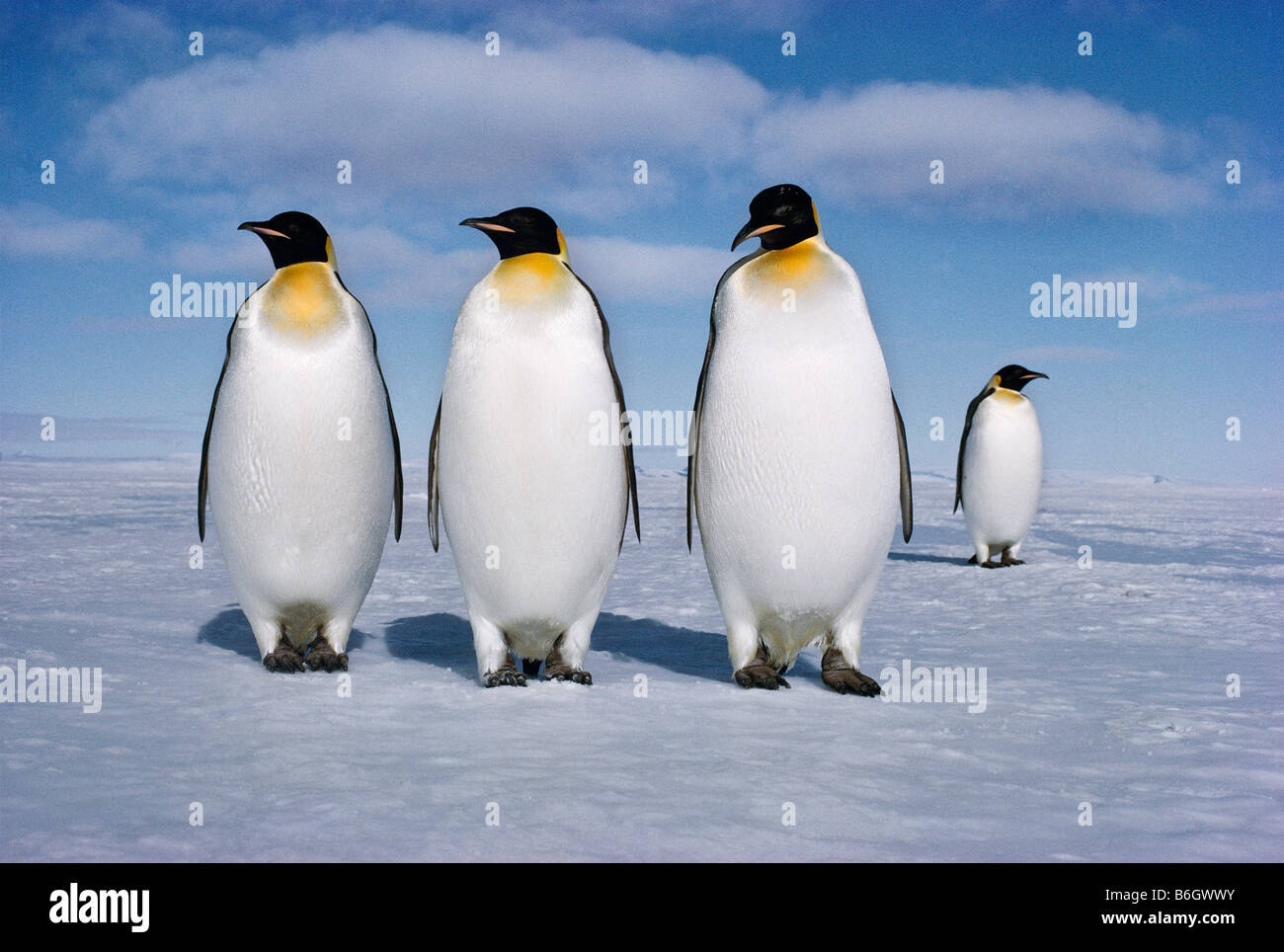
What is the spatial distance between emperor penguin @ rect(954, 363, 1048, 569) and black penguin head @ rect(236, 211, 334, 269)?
251 inches

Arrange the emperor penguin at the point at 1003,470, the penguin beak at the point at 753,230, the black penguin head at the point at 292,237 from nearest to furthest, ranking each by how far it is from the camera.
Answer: the penguin beak at the point at 753,230 → the black penguin head at the point at 292,237 → the emperor penguin at the point at 1003,470

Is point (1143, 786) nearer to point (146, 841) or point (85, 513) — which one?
point (146, 841)

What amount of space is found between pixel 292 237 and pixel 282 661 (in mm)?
1695

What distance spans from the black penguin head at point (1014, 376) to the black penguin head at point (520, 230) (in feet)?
21.3

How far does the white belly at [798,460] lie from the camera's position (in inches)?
147

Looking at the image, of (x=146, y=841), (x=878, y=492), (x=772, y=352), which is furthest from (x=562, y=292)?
(x=146, y=841)

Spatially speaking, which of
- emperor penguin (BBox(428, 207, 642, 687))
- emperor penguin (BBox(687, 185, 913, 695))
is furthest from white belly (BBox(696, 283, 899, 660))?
emperor penguin (BBox(428, 207, 642, 687))

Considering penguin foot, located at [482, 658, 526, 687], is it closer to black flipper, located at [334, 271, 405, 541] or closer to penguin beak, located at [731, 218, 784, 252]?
black flipper, located at [334, 271, 405, 541]

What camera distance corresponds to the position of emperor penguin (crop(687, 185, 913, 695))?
3.75 metres

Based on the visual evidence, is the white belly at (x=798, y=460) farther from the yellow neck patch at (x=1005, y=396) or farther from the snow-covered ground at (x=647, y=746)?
the yellow neck patch at (x=1005, y=396)

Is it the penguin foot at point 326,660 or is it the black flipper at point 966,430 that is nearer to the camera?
the penguin foot at point 326,660

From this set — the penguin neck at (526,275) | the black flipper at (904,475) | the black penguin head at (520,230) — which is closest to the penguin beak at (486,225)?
the black penguin head at (520,230)

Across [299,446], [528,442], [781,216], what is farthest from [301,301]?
[781,216]

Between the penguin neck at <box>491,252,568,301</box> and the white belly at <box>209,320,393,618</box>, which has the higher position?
the penguin neck at <box>491,252,568,301</box>
